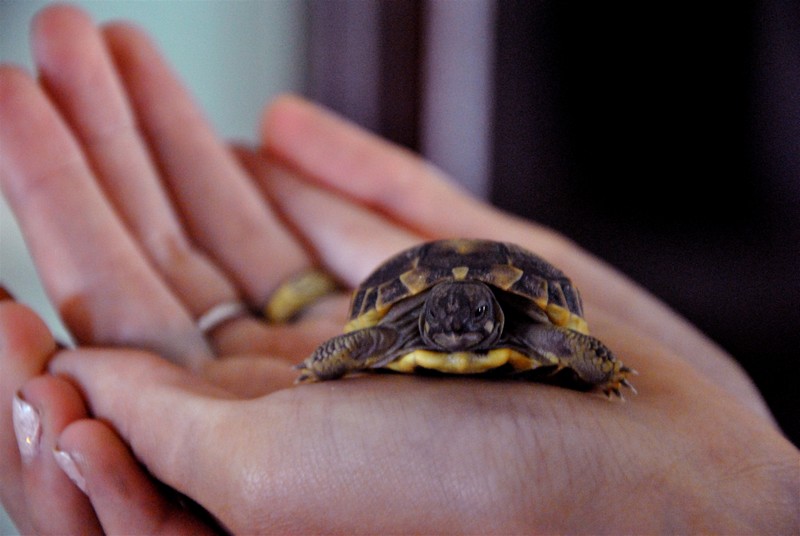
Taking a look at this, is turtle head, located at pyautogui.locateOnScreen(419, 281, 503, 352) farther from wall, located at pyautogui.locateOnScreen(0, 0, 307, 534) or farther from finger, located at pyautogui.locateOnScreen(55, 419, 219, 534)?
wall, located at pyautogui.locateOnScreen(0, 0, 307, 534)

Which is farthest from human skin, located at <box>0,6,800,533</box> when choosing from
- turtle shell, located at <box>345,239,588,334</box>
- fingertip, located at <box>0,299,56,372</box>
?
turtle shell, located at <box>345,239,588,334</box>

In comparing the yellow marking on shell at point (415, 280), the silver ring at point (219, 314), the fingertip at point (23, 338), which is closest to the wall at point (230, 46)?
the silver ring at point (219, 314)

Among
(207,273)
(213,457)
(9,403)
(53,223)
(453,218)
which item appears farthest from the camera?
(453,218)

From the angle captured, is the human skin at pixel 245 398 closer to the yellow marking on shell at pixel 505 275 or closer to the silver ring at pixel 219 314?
the silver ring at pixel 219 314

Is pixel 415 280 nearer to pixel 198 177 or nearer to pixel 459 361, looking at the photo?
pixel 459 361

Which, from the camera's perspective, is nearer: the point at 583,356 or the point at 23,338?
the point at 583,356

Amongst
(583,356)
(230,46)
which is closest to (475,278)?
(583,356)

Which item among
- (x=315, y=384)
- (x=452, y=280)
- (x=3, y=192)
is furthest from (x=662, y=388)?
(x=3, y=192)

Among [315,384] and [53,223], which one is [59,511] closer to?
[315,384]
